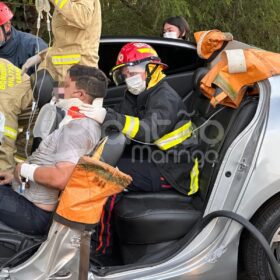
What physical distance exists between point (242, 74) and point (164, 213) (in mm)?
836

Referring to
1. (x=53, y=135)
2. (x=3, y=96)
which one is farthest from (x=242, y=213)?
(x=3, y=96)

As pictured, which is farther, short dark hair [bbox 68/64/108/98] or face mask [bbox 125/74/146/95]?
face mask [bbox 125/74/146/95]

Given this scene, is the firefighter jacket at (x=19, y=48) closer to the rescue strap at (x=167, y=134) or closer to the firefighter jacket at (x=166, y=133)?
the firefighter jacket at (x=166, y=133)

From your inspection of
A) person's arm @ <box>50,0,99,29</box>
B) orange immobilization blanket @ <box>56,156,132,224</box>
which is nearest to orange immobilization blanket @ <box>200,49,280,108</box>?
orange immobilization blanket @ <box>56,156,132,224</box>

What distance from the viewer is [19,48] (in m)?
4.80

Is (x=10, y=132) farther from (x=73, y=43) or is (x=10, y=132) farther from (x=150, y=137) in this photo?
(x=73, y=43)

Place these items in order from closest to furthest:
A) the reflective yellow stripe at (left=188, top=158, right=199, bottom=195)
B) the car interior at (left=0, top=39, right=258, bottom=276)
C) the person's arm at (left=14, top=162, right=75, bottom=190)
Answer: the person's arm at (left=14, top=162, right=75, bottom=190)
the car interior at (left=0, top=39, right=258, bottom=276)
the reflective yellow stripe at (left=188, top=158, right=199, bottom=195)

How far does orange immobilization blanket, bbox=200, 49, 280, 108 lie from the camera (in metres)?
2.76

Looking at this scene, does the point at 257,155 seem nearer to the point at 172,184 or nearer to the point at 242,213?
the point at 242,213

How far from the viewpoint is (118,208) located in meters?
2.95

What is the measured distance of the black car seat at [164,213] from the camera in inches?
110

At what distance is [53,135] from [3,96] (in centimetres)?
55

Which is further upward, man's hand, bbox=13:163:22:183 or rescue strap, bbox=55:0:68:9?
rescue strap, bbox=55:0:68:9

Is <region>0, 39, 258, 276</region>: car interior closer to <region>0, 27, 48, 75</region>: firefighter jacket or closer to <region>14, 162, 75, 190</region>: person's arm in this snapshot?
<region>14, 162, 75, 190</region>: person's arm
